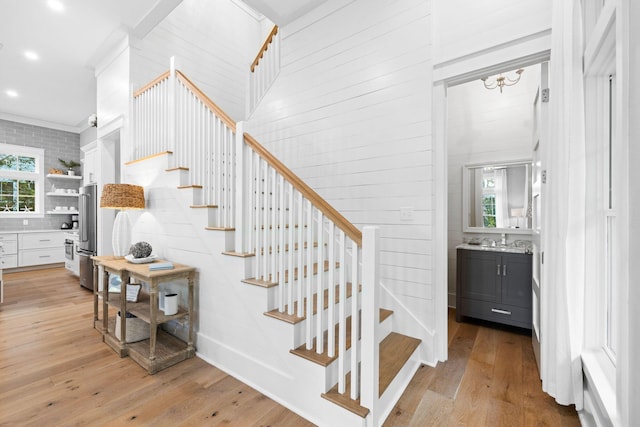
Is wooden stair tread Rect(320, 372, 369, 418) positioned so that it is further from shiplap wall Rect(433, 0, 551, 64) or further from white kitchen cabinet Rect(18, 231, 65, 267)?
white kitchen cabinet Rect(18, 231, 65, 267)

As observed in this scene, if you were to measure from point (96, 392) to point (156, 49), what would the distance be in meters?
3.93

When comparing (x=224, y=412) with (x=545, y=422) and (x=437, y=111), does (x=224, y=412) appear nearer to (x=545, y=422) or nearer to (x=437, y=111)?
(x=545, y=422)

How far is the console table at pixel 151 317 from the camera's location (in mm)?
2252

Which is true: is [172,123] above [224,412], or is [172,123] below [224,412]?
above

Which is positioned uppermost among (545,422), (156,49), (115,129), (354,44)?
(156,49)

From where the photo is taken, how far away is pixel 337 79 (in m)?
2.94

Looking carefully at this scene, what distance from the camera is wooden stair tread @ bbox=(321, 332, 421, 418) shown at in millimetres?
1602

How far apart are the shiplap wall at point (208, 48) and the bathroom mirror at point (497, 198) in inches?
148

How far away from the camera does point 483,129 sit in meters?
3.75

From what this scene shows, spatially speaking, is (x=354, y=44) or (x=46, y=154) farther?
(x=46, y=154)

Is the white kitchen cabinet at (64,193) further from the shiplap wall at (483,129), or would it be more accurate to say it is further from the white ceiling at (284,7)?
the shiplap wall at (483,129)

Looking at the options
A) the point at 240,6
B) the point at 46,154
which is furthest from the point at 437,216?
the point at 46,154

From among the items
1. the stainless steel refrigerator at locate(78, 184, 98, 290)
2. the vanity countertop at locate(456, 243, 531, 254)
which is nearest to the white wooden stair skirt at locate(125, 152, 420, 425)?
the vanity countertop at locate(456, 243, 531, 254)

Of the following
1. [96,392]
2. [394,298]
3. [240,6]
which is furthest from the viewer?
[240,6]
